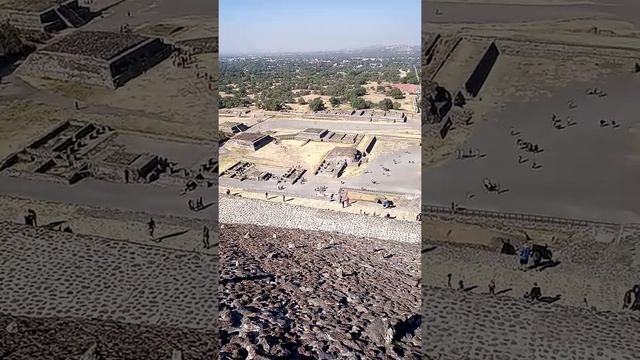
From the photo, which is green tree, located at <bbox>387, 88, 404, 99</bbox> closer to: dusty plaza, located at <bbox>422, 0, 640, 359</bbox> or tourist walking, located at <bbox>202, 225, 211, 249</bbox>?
dusty plaza, located at <bbox>422, 0, 640, 359</bbox>

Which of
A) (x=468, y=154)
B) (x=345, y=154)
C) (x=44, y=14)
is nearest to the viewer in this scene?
(x=44, y=14)

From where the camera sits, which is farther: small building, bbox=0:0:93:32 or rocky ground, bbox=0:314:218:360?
small building, bbox=0:0:93:32

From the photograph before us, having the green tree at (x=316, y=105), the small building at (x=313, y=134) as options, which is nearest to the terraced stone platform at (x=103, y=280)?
the small building at (x=313, y=134)

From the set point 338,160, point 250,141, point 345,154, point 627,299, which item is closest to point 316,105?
point 250,141

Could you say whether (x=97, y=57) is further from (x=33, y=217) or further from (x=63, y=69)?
(x=33, y=217)

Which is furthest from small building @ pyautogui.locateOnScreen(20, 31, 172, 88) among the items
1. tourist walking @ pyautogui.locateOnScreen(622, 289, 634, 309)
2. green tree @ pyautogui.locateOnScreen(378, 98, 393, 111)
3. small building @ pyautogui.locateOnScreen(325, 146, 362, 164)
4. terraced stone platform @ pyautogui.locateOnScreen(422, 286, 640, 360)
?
green tree @ pyautogui.locateOnScreen(378, 98, 393, 111)

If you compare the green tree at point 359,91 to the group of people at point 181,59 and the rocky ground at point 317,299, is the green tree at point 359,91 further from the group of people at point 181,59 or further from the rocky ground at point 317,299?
the group of people at point 181,59

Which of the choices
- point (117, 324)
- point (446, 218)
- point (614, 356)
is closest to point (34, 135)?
point (117, 324)
